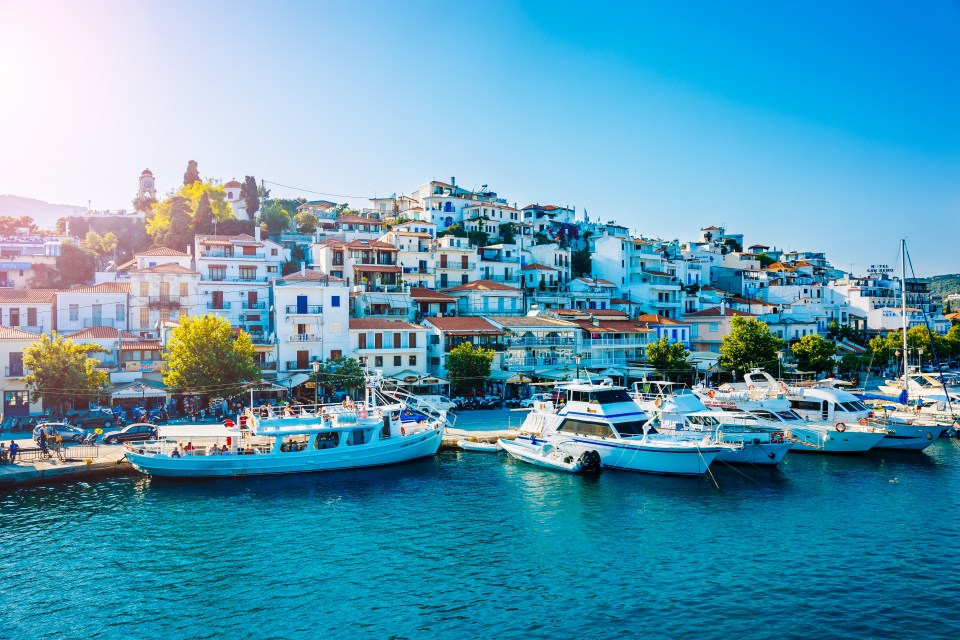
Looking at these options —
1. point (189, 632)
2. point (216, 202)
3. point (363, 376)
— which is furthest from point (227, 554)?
point (216, 202)

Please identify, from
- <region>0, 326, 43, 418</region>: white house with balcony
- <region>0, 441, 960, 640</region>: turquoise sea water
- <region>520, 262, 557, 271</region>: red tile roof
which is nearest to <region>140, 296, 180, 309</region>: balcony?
<region>0, 326, 43, 418</region>: white house with balcony

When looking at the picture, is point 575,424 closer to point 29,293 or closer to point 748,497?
point 748,497

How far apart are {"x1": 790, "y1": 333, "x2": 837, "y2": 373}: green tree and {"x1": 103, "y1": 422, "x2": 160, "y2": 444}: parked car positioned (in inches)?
2272

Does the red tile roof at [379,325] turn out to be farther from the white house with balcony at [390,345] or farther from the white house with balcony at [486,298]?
the white house with balcony at [486,298]

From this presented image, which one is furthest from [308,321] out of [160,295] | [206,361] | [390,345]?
[160,295]

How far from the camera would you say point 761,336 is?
62.0 m

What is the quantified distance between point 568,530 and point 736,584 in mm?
7056

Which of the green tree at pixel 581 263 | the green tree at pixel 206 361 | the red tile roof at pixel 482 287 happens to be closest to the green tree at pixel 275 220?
the red tile roof at pixel 482 287

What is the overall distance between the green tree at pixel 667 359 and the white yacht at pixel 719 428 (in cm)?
1747

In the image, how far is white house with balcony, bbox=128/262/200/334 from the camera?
55.9 meters

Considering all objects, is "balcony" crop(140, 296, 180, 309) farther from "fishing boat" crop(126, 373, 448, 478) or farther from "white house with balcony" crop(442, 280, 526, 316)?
"white house with balcony" crop(442, 280, 526, 316)

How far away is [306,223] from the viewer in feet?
298

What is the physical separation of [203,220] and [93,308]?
24.1m

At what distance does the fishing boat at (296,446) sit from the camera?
113ft
